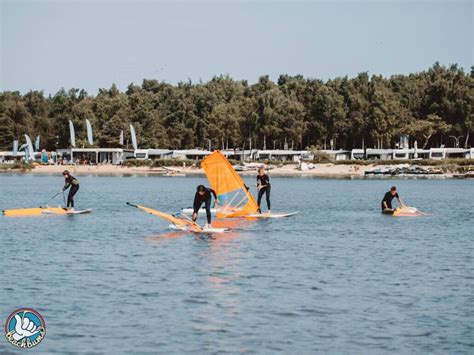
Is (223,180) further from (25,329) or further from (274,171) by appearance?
(274,171)

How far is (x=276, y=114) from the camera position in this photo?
138 metres

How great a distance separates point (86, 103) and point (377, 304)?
494 ft

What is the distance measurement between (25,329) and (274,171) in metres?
118

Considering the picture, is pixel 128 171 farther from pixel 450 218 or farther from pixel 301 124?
pixel 450 218

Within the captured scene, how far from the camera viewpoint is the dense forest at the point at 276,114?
135625 millimetres

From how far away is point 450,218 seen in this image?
45438mm

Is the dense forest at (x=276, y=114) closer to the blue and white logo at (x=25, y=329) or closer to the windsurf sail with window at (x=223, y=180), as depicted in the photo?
the windsurf sail with window at (x=223, y=180)

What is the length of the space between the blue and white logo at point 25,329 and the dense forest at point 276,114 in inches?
4600

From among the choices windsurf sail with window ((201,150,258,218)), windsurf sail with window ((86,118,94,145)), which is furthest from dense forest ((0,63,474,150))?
windsurf sail with window ((201,150,258,218))

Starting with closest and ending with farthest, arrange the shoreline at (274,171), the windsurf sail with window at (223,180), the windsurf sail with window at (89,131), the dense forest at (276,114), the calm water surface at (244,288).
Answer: the calm water surface at (244,288) → the windsurf sail with window at (223,180) → the shoreline at (274,171) → the dense forest at (276,114) → the windsurf sail with window at (89,131)

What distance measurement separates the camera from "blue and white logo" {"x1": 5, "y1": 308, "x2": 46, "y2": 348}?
51.5 feet

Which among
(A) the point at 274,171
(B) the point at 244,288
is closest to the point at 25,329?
(B) the point at 244,288

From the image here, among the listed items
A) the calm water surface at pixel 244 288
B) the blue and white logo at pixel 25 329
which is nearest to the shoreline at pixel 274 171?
the calm water surface at pixel 244 288

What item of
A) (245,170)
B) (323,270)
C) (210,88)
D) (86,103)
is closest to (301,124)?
(245,170)
